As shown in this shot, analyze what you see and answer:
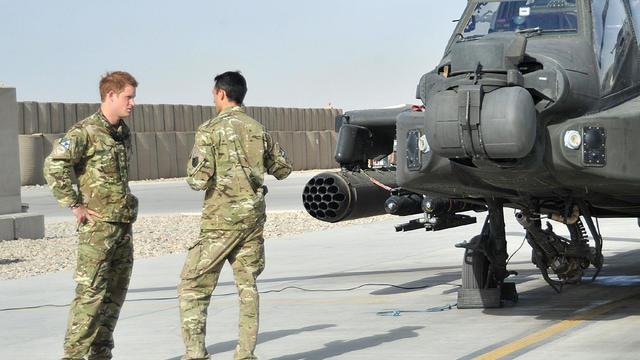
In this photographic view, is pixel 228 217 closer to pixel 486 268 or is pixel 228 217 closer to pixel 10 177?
pixel 486 268

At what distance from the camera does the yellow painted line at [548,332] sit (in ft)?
24.3

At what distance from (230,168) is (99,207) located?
893 millimetres

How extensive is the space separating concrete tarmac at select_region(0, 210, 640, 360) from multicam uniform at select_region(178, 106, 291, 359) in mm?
943

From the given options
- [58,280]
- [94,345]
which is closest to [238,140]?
[94,345]

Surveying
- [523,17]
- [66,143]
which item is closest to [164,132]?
[523,17]

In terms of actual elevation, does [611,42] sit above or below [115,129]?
above

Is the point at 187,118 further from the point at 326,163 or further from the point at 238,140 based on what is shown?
the point at 238,140

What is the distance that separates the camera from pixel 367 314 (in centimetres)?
952

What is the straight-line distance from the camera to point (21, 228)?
18.2m

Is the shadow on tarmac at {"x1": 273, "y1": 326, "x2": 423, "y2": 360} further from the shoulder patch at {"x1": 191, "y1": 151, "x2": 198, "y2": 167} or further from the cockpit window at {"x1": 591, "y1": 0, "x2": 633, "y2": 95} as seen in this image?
the cockpit window at {"x1": 591, "y1": 0, "x2": 633, "y2": 95}

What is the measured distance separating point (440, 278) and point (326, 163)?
43.4 meters

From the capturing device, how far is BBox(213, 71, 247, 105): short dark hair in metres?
7.12

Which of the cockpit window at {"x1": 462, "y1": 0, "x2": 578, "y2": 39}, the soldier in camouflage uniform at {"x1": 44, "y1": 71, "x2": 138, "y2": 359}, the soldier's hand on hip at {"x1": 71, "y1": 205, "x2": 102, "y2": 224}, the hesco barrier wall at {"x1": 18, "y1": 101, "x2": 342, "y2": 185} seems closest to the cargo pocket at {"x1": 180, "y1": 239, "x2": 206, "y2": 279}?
the soldier in camouflage uniform at {"x1": 44, "y1": 71, "x2": 138, "y2": 359}

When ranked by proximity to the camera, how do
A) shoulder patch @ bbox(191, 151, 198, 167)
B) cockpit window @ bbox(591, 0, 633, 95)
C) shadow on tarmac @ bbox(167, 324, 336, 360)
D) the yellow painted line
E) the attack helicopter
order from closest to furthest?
shoulder patch @ bbox(191, 151, 198, 167), the yellow painted line, the attack helicopter, shadow on tarmac @ bbox(167, 324, 336, 360), cockpit window @ bbox(591, 0, 633, 95)
